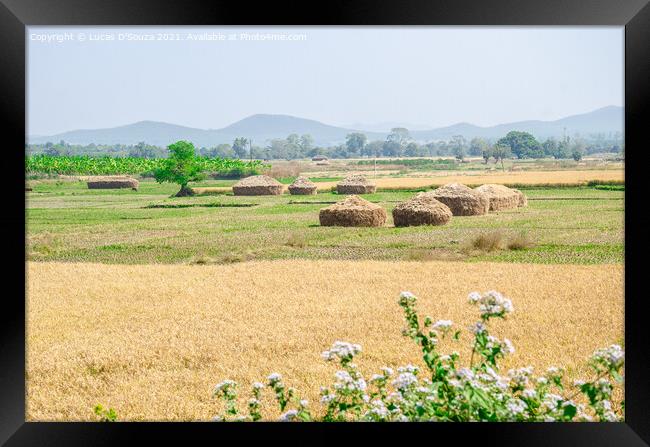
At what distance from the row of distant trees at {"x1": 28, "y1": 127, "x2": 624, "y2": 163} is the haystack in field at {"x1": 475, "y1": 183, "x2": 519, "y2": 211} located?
476 mm

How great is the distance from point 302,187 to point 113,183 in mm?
2458

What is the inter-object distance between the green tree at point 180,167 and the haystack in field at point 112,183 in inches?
13.2

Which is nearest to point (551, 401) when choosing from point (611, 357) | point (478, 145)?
point (611, 357)

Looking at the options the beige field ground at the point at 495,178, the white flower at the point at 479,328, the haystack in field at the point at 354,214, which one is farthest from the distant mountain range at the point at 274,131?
the white flower at the point at 479,328

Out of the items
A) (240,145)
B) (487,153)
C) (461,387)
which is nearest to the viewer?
(461,387)

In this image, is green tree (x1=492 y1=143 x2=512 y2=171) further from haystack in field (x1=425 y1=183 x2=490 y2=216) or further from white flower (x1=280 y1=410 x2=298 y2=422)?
white flower (x1=280 y1=410 x2=298 y2=422)

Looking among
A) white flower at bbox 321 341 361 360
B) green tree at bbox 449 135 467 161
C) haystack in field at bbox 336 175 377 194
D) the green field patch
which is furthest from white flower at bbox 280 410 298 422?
haystack in field at bbox 336 175 377 194

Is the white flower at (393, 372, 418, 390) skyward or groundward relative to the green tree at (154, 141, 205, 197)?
groundward

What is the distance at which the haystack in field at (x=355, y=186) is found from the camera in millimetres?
9578

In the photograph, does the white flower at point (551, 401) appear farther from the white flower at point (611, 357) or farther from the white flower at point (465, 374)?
the white flower at point (465, 374)

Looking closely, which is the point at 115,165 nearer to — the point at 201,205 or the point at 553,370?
the point at 201,205

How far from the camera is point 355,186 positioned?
9.68m

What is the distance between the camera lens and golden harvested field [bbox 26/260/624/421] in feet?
15.1

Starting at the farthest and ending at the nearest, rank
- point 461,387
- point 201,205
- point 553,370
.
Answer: point 201,205 < point 553,370 < point 461,387
